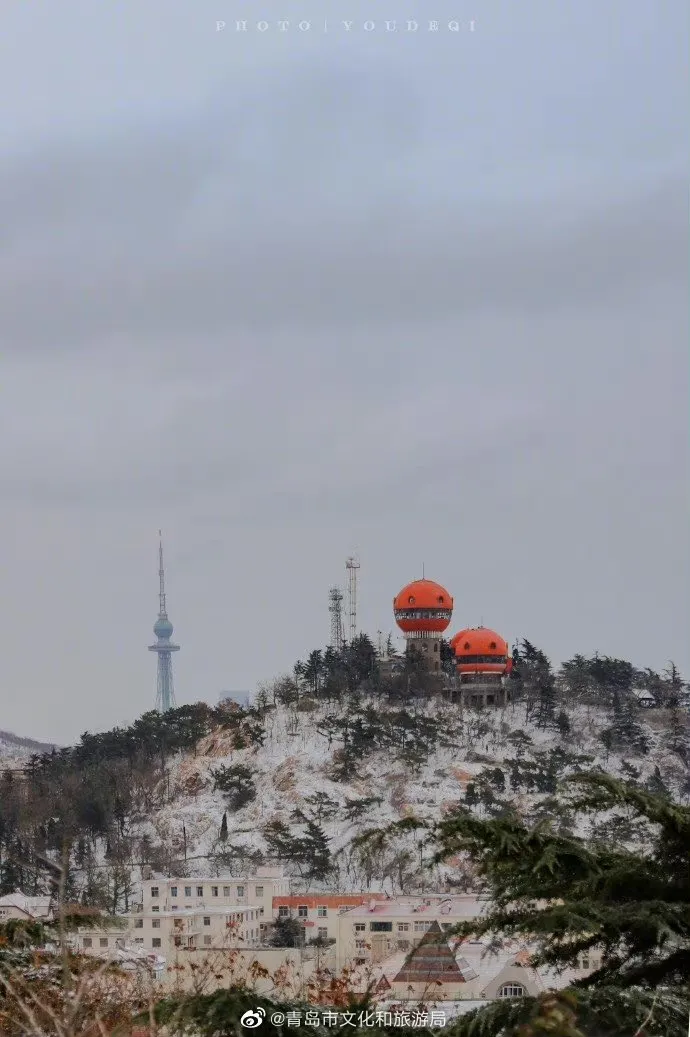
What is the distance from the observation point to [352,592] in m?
14.2

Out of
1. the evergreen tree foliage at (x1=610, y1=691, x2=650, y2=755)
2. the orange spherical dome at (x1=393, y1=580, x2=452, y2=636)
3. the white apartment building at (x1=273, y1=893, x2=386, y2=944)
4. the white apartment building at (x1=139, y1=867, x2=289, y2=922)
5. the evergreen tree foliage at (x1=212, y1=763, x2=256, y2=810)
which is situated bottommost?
the white apartment building at (x1=273, y1=893, x2=386, y2=944)

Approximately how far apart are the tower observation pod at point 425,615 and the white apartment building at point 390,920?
35.5 feet

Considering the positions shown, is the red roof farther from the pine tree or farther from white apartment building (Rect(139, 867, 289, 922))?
the pine tree

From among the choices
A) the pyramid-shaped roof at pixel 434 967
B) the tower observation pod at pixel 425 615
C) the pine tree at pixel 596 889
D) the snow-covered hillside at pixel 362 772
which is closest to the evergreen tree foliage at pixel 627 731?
the snow-covered hillside at pixel 362 772

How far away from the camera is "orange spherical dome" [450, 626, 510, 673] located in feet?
79.8

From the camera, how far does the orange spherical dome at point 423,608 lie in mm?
23703

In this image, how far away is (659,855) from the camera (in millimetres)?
3330

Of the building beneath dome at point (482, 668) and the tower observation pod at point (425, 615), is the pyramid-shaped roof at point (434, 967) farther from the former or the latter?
the building beneath dome at point (482, 668)

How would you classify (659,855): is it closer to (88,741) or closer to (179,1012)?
(179,1012)

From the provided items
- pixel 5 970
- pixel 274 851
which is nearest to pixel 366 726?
pixel 274 851

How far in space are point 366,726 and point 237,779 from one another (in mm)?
2308

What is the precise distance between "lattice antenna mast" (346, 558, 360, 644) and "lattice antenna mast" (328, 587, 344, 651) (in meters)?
0.16

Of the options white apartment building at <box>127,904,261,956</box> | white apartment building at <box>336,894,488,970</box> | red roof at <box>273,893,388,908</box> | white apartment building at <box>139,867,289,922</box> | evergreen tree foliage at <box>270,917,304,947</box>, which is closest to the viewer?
white apartment building at <box>336,894,488,970</box>

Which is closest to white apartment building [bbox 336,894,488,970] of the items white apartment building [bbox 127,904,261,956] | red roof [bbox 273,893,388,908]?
white apartment building [bbox 127,904,261,956]
